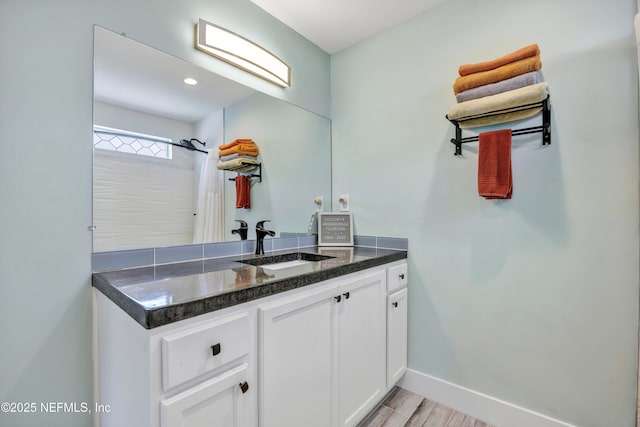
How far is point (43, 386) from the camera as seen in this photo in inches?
40.9

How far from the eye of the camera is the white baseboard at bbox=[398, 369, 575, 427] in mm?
1456

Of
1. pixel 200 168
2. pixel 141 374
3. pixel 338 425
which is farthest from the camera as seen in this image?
pixel 200 168

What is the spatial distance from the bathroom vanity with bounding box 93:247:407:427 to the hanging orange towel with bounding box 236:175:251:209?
326 millimetres

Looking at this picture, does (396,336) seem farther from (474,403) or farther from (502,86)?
(502,86)

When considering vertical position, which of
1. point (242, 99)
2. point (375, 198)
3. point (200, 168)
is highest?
point (242, 99)

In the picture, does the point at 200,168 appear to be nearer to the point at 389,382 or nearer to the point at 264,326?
Answer: the point at 264,326

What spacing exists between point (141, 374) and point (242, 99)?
1415mm

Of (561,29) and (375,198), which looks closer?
(561,29)

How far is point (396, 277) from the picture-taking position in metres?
1.74

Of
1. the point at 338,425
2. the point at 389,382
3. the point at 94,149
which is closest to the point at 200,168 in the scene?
the point at 94,149

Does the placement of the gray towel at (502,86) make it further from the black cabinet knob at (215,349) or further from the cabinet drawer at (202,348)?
the black cabinet knob at (215,349)

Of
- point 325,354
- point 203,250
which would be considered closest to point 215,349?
point 325,354

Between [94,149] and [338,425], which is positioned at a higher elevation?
[94,149]

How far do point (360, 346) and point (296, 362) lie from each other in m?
0.45
